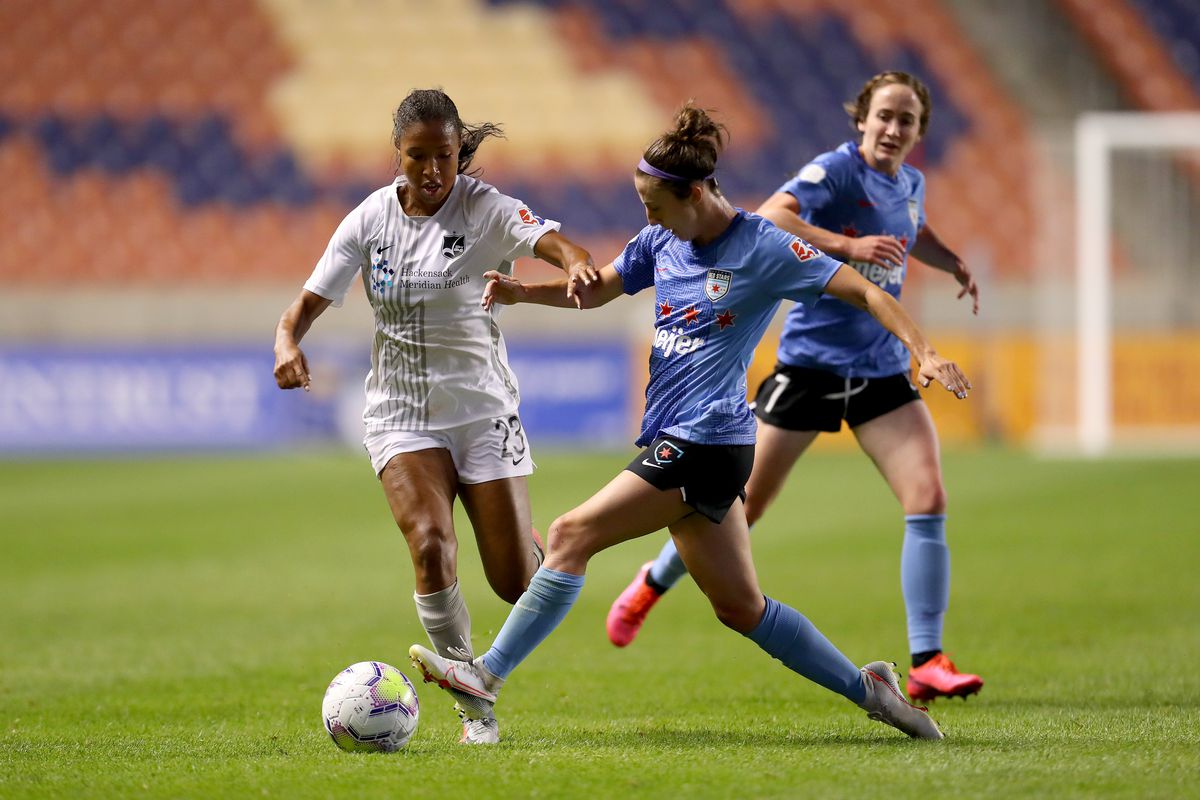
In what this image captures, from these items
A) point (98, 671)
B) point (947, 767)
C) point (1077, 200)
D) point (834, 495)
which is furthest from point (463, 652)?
point (1077, 200)

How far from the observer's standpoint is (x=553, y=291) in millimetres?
5129

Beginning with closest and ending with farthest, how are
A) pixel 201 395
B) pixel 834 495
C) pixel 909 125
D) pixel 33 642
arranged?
1. pixel 909 125
2. pixel 33 642
3. pixel 834 495
4. pixel 201 395

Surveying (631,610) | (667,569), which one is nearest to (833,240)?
(667,569)

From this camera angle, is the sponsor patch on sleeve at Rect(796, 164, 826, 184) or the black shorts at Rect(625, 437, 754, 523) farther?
the sponsor patch on sleeve at Rect(796, 164, 826, 184)

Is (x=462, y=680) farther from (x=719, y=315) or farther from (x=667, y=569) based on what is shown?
(x=667, y=569)

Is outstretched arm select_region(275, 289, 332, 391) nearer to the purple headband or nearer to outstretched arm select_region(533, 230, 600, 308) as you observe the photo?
outstretched arm select_region(533, 230, 600, 308)

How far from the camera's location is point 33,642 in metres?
7.92

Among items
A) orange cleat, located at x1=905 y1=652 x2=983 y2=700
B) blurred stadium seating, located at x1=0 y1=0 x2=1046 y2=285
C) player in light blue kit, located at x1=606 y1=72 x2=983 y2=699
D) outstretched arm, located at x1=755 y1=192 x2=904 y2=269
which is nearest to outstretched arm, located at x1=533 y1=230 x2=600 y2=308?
outstretched arm, located at x1=755 y1=192 x2=904 y2=269

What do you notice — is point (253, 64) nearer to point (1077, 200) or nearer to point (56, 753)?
point (1077, 200)

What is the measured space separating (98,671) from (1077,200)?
557 inches

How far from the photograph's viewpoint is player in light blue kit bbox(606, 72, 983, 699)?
19.8 feet

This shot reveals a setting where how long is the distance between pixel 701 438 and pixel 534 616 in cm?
76

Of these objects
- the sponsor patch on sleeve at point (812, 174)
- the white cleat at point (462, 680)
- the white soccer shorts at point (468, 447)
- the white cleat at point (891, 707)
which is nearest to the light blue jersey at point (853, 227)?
the sponsor patch on sleeve at point (812, 174)

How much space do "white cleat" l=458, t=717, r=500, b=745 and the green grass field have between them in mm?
55
